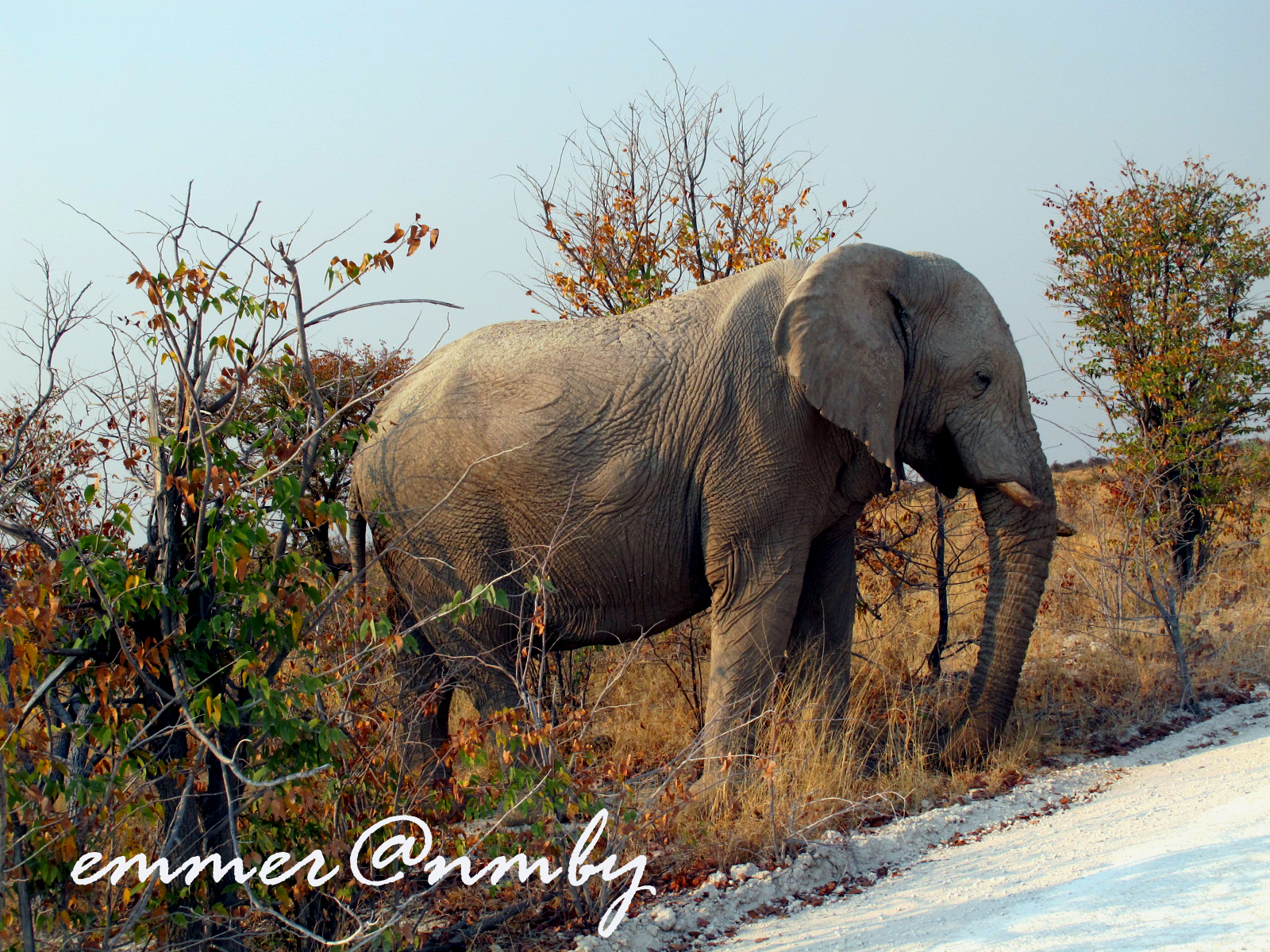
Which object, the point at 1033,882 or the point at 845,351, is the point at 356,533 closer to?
Answer: the point at 845,351

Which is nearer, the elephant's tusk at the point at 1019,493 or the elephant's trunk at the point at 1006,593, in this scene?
the elephant's tusk at the point at 1019,493

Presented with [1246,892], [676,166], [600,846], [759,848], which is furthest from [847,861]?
[676,166]

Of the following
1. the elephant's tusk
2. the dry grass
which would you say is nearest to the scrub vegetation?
the dry grass

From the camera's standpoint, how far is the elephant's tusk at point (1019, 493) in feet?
20.4

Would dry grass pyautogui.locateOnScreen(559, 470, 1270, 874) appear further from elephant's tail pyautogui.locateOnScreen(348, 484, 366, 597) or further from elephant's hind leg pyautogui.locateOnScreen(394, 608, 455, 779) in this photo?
elephant's tail pyautogui.locateOnScreen(348, 484, 366, 597)

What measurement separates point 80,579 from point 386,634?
1.07 m

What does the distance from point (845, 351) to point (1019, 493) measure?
1.28 m

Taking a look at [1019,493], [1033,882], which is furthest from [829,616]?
[1033,882]

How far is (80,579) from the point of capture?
3.97m

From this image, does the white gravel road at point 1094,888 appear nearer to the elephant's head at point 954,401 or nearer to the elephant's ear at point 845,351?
the elephant's head at point 954,401

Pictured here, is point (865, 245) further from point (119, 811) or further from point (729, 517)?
point (119, 811)

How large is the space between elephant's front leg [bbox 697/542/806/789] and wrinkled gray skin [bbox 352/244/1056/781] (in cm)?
1

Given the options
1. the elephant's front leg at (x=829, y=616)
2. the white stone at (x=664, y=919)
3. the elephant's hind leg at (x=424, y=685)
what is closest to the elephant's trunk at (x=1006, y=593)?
the elephant's front leg at (x=829, y=616)

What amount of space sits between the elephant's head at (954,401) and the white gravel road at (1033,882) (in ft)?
3.05
